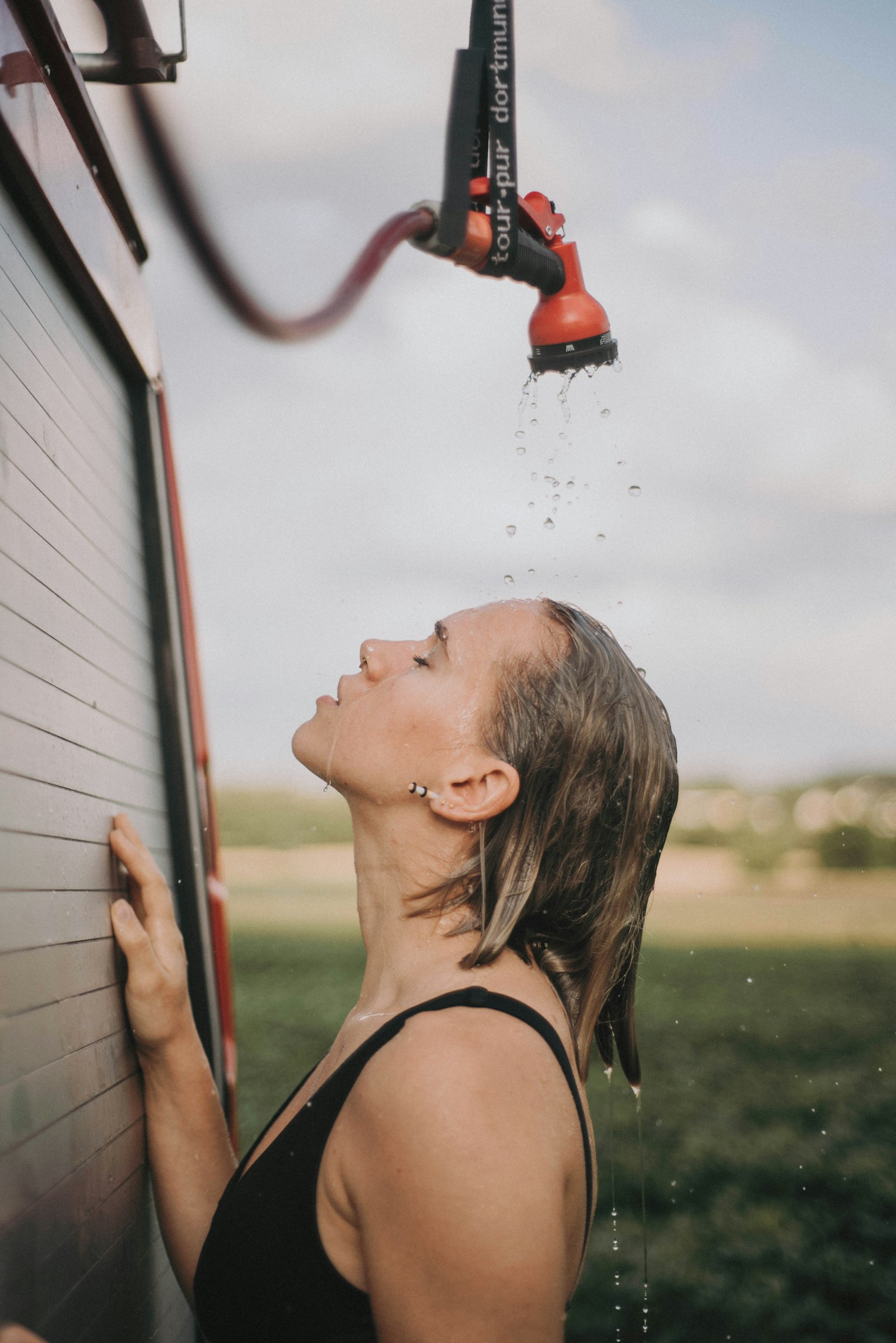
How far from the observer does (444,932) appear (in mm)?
1829

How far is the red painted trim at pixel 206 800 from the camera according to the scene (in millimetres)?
2455

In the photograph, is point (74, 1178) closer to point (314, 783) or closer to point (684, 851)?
point (314, 783)

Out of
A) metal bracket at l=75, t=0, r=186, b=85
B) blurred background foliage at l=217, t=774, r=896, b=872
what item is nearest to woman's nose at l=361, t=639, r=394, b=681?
metal bracket at l=75, t=0, r=186, b=85

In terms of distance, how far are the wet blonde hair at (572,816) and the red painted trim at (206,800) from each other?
0.90 m

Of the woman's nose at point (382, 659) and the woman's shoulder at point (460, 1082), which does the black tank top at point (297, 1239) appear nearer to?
the woman's shoulder at point (460, 1082)

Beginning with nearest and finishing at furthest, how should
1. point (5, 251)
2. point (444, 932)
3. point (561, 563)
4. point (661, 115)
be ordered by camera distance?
point (5, 251) < point (444, 932) < point (561, 563) < point (661, 115)

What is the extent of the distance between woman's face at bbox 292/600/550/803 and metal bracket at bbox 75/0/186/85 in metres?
1.37

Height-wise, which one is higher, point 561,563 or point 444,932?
point 561,563

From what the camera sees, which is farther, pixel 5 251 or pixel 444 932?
pixel 444 932

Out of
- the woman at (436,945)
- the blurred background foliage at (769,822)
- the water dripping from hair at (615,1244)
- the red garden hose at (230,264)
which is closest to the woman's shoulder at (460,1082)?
the woman at (436,945)

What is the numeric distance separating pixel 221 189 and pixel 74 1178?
71.1 inches

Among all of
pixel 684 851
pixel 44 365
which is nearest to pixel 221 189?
pixel 44 365

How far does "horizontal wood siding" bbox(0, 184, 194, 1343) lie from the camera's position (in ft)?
4.18

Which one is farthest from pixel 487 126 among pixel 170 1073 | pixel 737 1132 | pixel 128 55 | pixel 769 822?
pixel 769 822
